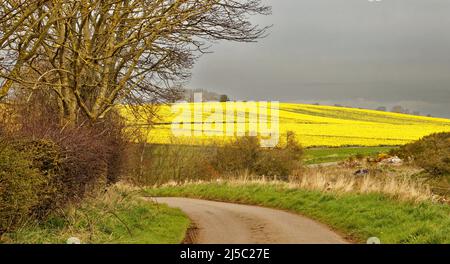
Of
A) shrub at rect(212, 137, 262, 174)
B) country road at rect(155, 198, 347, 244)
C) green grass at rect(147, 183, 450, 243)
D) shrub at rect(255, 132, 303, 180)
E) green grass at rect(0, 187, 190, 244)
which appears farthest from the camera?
shrub at rect(212, 137, 262, 174)

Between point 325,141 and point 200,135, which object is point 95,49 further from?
point 325,141

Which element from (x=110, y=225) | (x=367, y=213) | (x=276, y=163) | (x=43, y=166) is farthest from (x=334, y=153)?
(x=43, y=166)

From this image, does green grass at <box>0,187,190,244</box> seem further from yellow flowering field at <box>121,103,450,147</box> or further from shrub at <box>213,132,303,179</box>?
yellow flowering field at <box>121,103,450,147</box>

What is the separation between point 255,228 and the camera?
571 inches

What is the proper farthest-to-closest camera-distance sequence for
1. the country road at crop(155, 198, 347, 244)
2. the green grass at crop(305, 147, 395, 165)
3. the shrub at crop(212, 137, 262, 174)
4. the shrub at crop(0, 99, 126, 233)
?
1. the green grass at crop(305, 147, 395, 165)
2. the shrub at crop(212, 137, 262, 174)
3. the country road at crop(155, 198, 347, 244)
4. the shrub at crop(0, 99, 126, 233)

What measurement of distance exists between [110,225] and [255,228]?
3994 mm

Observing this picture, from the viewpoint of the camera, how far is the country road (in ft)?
41.0

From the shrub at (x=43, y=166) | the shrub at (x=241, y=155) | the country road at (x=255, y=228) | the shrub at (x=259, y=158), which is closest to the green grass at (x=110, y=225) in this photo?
the shrub at (x=43, y=166)

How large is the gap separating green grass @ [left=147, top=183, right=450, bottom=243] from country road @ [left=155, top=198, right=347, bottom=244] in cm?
61

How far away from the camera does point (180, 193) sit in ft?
97.8

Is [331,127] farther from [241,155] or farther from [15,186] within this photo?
[15,186]

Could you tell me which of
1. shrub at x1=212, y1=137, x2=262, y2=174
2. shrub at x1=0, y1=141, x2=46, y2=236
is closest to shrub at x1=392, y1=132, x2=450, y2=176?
shrub at x1=212, y1=137, x2=262, y2=174

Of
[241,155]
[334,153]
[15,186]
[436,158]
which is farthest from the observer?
[334,153]

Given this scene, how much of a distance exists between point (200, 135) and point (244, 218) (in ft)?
110
